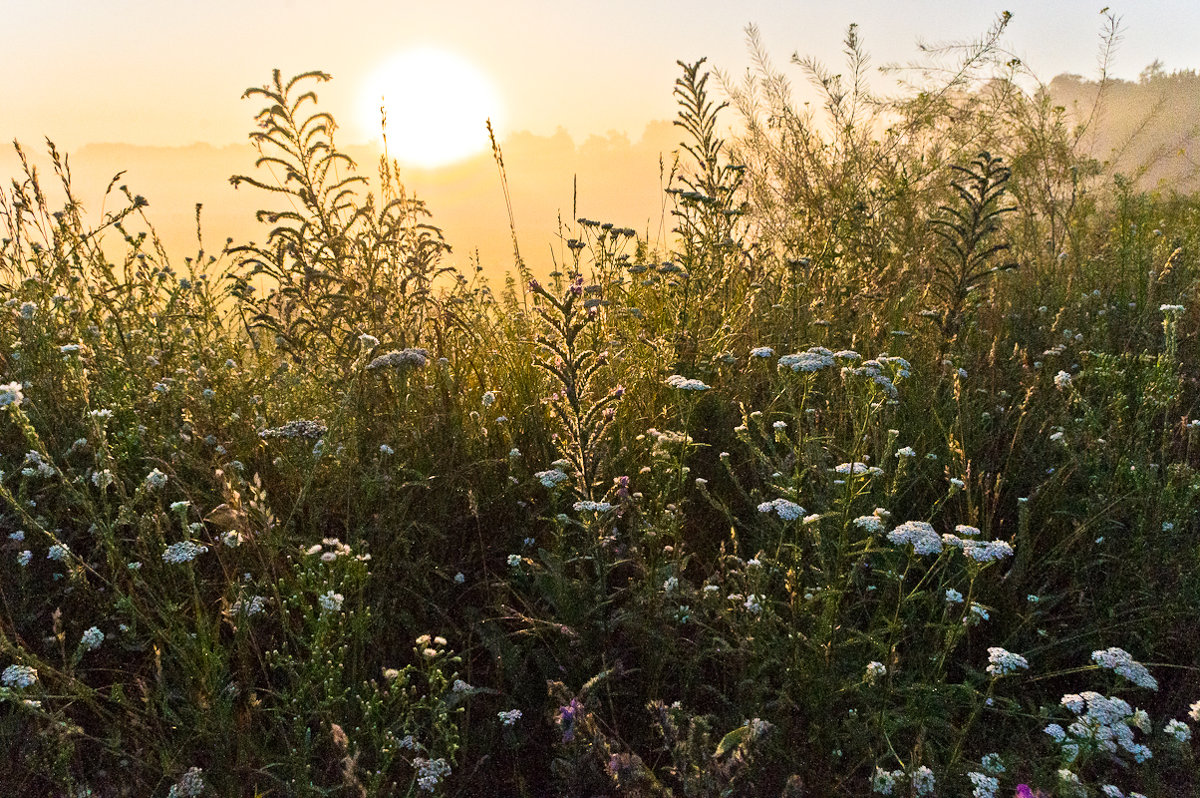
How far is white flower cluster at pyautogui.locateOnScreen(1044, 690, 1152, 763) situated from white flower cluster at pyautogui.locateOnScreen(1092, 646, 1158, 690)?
0.10 meters

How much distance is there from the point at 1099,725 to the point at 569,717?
3.82 feet

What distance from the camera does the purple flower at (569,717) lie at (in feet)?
5.35

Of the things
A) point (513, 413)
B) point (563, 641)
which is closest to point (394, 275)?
point (513, 413)

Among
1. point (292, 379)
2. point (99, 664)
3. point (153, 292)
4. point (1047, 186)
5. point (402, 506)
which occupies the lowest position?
point (99, 664)

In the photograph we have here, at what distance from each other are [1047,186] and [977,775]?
23.7 feet

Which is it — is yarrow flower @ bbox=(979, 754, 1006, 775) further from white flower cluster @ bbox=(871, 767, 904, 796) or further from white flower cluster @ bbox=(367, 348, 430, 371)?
white flower cluster @ bbox=(367, 348, 430, 371)

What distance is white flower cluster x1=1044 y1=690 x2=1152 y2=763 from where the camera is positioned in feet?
5.06

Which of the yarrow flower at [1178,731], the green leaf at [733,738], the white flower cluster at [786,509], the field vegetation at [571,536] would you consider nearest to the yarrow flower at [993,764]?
the field vegetation at [571,536]

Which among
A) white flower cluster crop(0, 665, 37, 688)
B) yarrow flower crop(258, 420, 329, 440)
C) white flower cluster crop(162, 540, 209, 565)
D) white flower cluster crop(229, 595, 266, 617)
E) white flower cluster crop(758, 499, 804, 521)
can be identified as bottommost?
white flower cluster crop(0, 665, 37, 688)

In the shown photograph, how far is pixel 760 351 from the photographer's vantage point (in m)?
2.59

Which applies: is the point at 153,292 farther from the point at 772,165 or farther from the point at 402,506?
the point at 772,165

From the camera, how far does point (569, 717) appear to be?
1701 mm

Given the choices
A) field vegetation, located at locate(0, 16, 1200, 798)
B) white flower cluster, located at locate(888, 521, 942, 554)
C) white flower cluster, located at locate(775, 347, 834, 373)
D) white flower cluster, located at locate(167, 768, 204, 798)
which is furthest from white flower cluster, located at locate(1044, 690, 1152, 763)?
white flower cluster, located at locate(167, 768, 204, 798)

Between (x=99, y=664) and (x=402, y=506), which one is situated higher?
(x=402, y=506)
